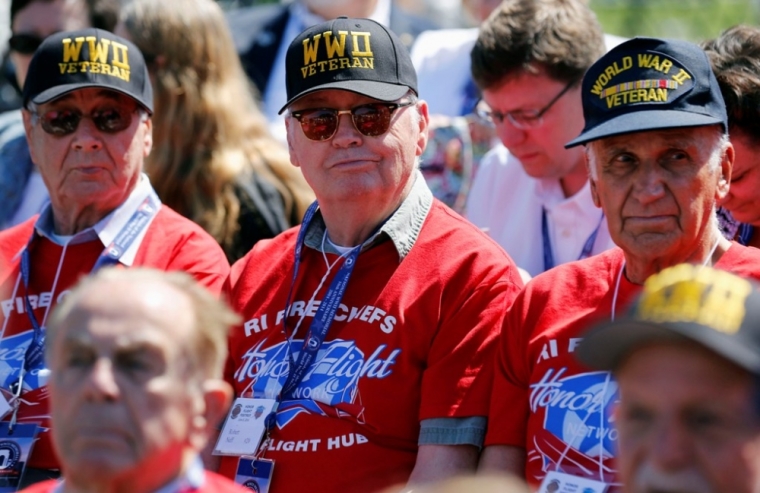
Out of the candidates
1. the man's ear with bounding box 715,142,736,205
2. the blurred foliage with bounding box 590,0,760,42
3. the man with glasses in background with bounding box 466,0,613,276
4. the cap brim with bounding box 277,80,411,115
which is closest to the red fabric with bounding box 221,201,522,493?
the cap brim with bounding box 277,80,411,115

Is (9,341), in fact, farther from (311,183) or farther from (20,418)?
(311,183)

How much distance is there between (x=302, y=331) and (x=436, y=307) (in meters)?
0.48

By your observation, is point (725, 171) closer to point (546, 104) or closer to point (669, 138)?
point (669, 138)

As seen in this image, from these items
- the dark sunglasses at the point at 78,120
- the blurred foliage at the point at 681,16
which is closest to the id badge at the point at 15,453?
the dark sunglasses at the point at 78,120

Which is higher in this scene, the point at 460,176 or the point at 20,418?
the point at 460,176

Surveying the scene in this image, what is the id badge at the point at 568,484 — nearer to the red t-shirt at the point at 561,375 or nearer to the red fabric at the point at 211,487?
the red t-shirt at the point at 561,375

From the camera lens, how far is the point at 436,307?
12.3ft

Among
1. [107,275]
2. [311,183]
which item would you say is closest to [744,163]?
[311,183]

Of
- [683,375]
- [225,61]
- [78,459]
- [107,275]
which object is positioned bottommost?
[78,459]

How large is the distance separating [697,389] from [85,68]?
301 centimetres

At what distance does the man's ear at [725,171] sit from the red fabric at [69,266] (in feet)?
5.95

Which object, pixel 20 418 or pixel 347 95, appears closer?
pixel 347 95

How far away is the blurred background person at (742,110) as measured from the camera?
3.89 meters

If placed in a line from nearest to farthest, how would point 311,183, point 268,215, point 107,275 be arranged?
point 107,275 < point 311,183 < point 268,215
